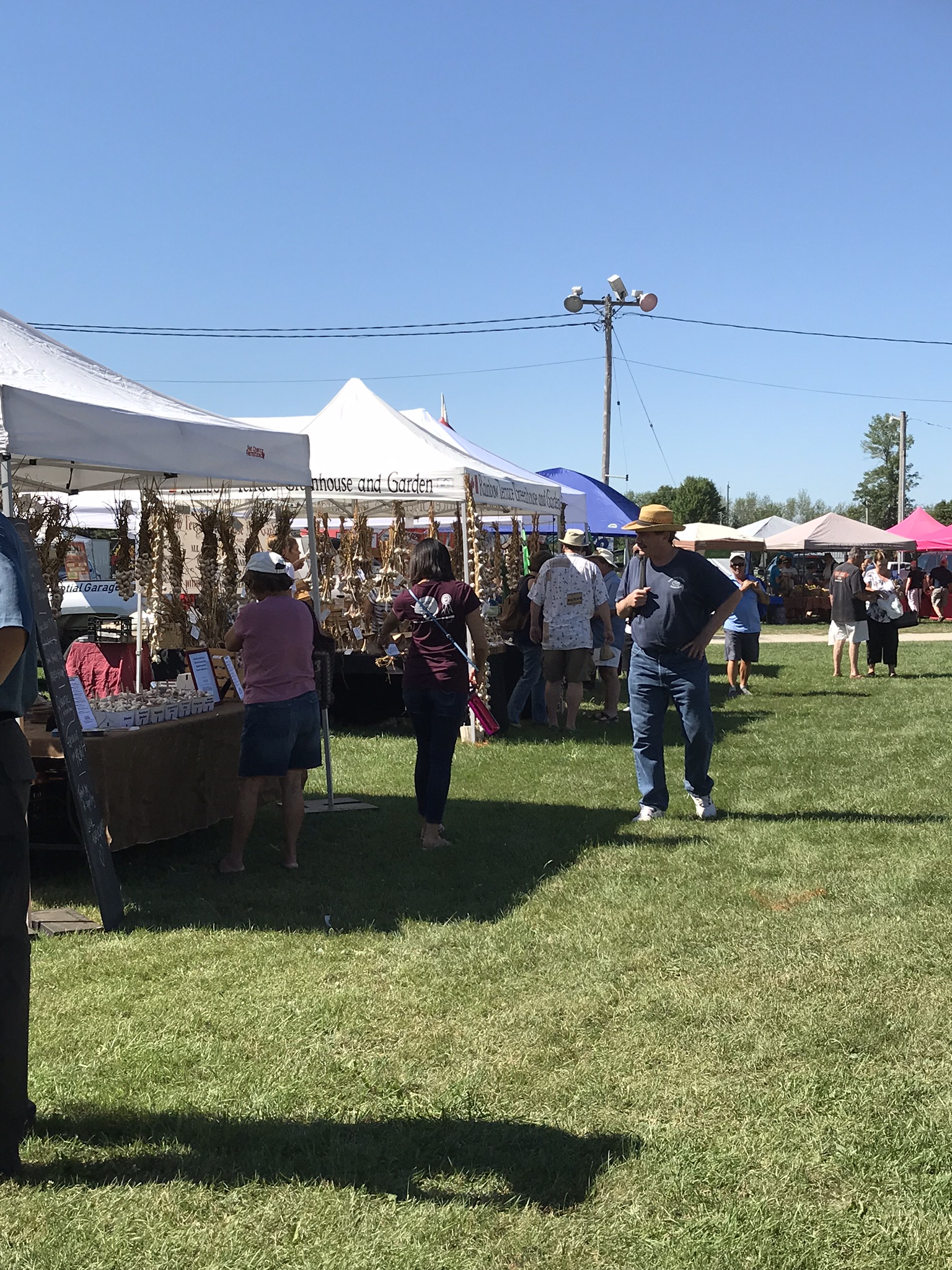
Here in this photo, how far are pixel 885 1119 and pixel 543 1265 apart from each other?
1263 millimetres

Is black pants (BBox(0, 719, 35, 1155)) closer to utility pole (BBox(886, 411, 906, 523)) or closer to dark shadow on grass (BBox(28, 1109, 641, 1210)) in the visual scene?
dark shadow on grass (BBox(28, 1109, 641, 1210))

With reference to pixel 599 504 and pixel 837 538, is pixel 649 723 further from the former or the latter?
pixel 837 538

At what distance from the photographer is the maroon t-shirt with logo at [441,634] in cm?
704

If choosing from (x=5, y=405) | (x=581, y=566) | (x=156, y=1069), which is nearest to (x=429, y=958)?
(x=156, y=1069)

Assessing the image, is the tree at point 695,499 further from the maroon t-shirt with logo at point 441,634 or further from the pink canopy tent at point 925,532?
the maroon t-shirt with logo at point 441,634

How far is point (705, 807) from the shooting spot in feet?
26.0

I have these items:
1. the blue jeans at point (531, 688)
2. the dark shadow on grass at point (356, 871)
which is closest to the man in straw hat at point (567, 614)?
the blue jeans at point (531, 688)

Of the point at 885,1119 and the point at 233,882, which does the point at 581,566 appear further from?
the point at 885,1119

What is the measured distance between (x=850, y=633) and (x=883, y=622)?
56cm

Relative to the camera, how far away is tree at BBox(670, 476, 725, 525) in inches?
3804

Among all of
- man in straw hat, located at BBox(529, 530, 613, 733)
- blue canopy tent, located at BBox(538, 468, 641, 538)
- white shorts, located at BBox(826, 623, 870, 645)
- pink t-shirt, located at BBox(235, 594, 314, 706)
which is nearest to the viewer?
pink t-shirt, located at BBox(235, 594, 314, 706)

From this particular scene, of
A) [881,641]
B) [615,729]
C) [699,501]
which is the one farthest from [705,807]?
[699,501]

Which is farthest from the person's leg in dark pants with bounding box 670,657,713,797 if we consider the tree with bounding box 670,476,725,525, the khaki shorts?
the tree with bounding box 670,476,725,525

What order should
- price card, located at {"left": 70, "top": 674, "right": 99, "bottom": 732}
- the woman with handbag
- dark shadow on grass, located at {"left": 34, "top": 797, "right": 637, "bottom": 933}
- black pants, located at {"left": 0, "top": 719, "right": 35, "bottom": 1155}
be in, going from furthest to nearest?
the woman with handbag < price card, located at {"left": 70, "top": 674, "right": 99, "bottom": 732} < dark shadow on grass, located at {"left": 34, "top": 797, "right": 637, "bottom": 933} < black pants, located at {"left": 0, "top": 719, "right": 35, "bottom": 1155}
